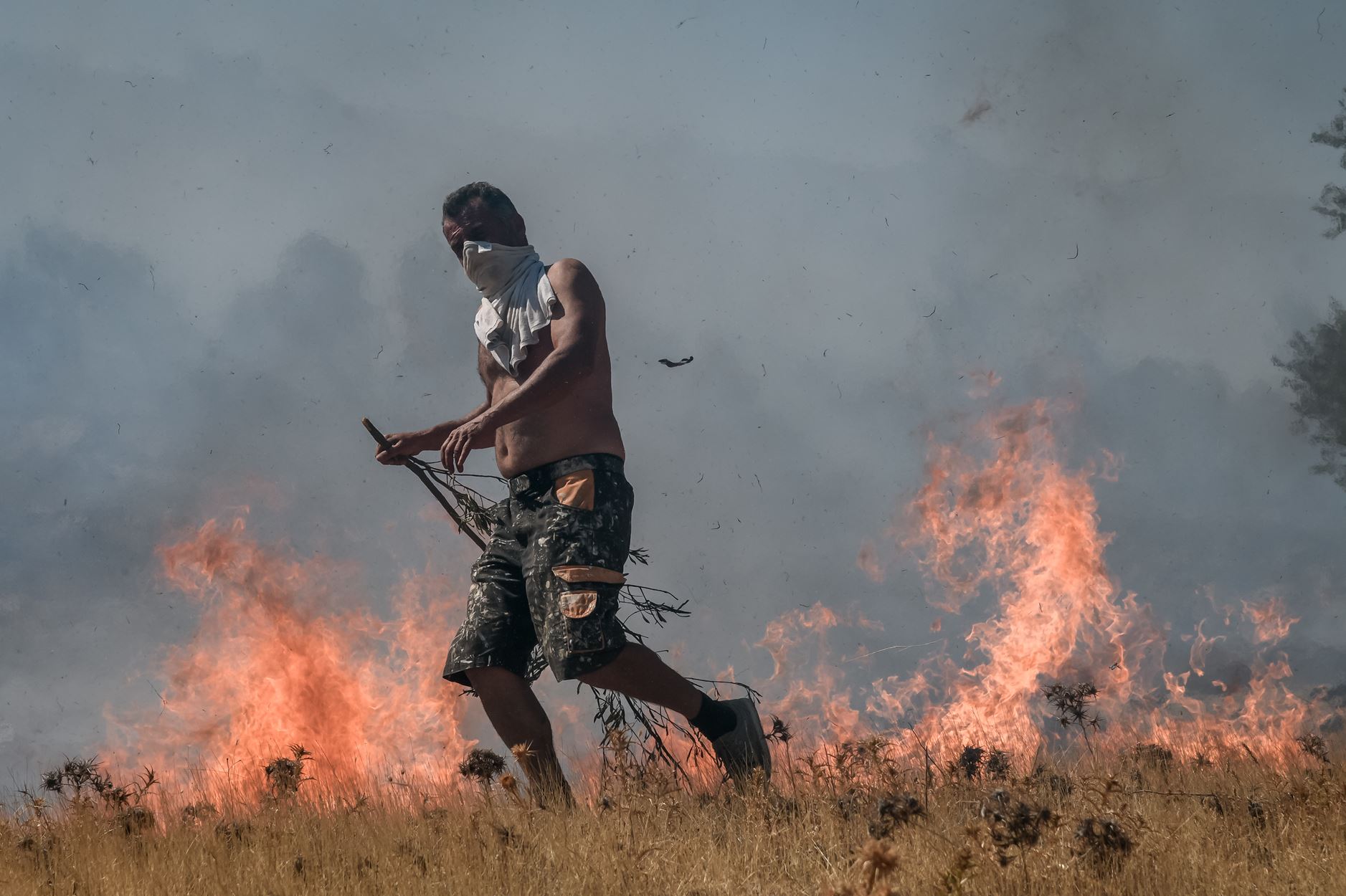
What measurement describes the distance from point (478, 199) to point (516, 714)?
2453 mm

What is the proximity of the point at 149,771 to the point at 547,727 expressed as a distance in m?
1.75

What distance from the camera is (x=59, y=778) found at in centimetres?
496

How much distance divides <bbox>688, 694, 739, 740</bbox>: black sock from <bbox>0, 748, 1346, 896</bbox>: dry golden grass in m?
0.38

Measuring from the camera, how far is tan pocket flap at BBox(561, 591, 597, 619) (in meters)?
4.64

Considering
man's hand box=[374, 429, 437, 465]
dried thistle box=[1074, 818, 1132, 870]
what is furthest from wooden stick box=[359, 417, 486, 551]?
dried thistle box=[1074, 818, 1132, 870]

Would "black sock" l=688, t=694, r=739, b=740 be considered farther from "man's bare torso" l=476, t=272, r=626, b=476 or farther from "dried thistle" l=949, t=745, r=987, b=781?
"man's bare torso" l=476, t=272, r=626, b=476

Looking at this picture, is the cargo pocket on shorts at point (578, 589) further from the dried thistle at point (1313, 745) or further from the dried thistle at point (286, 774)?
the dried thistle at point (1313, 745)

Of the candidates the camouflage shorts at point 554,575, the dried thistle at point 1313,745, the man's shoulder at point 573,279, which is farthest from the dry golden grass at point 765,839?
the man's shoulder at point 573,279

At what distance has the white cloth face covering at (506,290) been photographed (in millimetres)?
5137

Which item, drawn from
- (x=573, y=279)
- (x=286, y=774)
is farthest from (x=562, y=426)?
(x=286, y=774)

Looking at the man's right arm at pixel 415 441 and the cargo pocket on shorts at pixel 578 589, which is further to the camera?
the man's right arm at pixel 415 441

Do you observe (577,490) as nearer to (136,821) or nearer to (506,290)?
(506,290)

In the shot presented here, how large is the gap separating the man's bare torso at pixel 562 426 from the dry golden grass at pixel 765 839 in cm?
148

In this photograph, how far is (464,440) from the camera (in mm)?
4738
